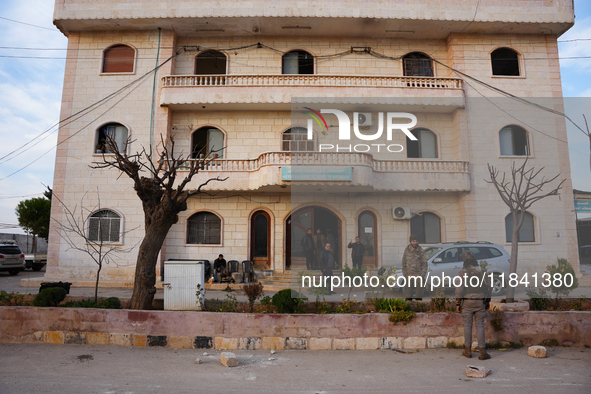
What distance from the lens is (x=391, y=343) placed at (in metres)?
6.01

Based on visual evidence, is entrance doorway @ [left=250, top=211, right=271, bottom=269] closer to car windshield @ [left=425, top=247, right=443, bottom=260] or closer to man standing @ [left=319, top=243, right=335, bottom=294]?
man standing @ [left=319, top=243, right=335, bottom=294]

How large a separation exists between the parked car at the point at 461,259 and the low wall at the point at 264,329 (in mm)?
3527

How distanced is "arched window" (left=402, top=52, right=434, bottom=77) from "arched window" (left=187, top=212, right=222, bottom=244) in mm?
10221

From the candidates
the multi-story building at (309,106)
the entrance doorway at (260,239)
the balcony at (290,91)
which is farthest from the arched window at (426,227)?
the entrance doorway at (260,239)

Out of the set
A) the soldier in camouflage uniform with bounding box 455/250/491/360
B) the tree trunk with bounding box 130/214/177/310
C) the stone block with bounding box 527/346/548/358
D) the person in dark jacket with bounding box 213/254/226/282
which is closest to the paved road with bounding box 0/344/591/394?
the stone block with bounding box 527/346/548/358

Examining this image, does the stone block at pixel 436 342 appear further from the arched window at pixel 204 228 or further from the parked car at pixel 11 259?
the parked car at pixel 11 259

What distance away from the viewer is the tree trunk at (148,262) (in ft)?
23.4

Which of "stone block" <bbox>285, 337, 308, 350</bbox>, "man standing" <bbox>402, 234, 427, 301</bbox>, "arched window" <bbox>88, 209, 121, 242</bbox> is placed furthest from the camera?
"arched window" <bbox>88, 209, 121, 242</bbox>

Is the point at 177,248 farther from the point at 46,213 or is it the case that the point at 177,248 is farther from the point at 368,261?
the point at 46,213

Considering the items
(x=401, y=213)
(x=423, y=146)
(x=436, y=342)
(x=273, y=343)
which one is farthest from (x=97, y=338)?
(x=423, y=146)

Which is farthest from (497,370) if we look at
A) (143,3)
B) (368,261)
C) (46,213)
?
(46,213)

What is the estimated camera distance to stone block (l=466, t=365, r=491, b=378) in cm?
481

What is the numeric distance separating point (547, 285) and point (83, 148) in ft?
52.3

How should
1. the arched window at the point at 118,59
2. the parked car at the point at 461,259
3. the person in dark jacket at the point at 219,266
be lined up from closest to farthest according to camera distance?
the parked car at the point at 461,259
the person in dark jacket at the point at 219,266
the arched window at the point at 118,59
